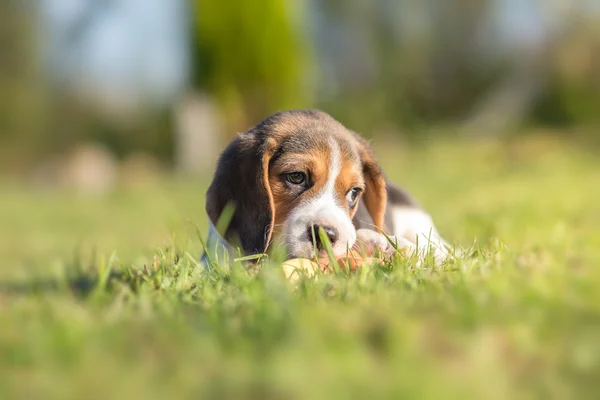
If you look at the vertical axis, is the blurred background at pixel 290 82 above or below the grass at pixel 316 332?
above

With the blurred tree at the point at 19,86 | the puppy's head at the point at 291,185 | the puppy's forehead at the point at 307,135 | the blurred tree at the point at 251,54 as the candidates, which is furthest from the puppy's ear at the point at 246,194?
the blurred tree at the point at 19,86

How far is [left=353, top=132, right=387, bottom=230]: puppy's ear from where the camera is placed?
528 cm

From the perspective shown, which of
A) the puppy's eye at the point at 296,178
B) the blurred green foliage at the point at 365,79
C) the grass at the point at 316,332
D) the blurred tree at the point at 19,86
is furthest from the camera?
the blurred tree at the point at 19,86

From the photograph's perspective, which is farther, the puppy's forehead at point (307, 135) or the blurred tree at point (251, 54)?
the blurred tree at point (251, 54)

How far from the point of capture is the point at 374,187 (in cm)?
533

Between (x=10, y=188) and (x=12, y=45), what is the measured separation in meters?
8.81

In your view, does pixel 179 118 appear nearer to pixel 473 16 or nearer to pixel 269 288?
pixel 473 16

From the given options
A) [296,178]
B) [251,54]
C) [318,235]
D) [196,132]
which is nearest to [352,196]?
[296,178]

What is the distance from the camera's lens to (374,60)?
28844 millimetres

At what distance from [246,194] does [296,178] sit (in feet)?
1.14

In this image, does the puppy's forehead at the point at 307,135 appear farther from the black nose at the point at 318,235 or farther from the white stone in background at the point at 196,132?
the white stone in background at the point at 196,132

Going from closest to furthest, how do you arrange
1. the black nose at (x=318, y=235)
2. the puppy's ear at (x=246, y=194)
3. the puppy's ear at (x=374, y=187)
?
the black nose at (x=318, y=235)
the puppy's ear at (x=246, y=194)
the puppy's ear at (x=374, y=187)

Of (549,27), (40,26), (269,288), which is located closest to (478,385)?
(269,288)

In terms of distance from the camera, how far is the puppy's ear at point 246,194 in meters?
4.58
